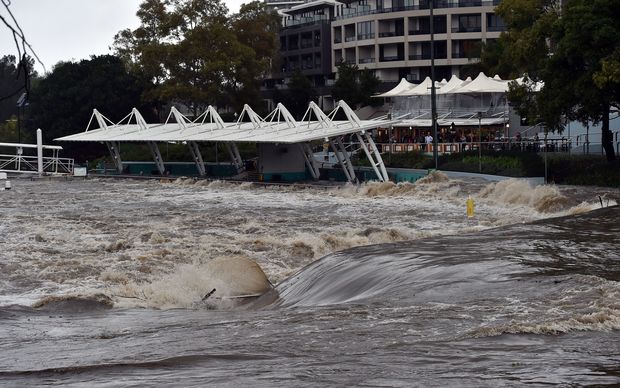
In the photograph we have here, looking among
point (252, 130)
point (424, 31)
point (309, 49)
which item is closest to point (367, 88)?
point (424, 31)

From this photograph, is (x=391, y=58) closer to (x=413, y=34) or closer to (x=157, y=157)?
(x=413, y=34)

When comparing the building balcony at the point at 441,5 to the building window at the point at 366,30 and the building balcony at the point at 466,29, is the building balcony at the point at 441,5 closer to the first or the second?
the building window at the point at 366,30

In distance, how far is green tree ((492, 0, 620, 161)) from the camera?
38188 mm

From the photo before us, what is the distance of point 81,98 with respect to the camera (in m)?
82.8

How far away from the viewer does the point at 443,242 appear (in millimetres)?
21703

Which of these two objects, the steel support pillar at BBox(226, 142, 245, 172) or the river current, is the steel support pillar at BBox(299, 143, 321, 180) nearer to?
the steel support pillar at BBox(226, 142, 245, 172)

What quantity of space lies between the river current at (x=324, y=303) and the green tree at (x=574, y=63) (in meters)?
5.71

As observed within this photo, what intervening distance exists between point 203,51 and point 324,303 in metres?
63.6

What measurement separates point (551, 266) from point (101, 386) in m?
8.69

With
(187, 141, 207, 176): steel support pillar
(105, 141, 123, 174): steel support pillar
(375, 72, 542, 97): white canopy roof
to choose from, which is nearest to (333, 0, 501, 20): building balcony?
(375, 72, 542, 97): white canopy roof

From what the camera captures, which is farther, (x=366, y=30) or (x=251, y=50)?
(x=366, y=30)

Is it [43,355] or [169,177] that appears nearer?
[43,355]

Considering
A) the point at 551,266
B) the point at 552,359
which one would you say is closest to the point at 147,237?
the point at 551,266

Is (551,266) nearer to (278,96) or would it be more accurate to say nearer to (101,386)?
(101,386)
